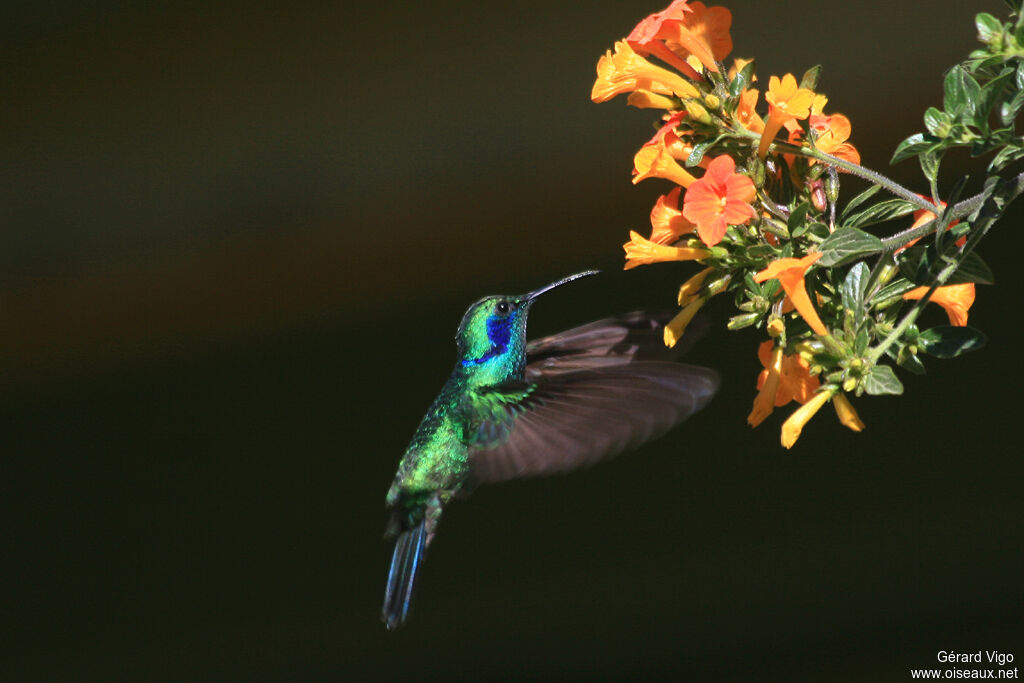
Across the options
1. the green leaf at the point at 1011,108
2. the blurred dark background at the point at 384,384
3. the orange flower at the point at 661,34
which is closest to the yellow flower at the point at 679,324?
the orange flower at the point at 661,34

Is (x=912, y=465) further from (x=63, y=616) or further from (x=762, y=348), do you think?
(x=63, y=616)

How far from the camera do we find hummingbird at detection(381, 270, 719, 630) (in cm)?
128

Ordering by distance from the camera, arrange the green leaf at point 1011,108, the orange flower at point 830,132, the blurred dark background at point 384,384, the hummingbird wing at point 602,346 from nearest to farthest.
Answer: the green leaf at point 1011,108, the orange flower at point 830,132, the hummingbird wing at point 602,346, the blurred dark background at point 384,384

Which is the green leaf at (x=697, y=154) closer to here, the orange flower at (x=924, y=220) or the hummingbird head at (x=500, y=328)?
the orange flower at (x=924, y=220)

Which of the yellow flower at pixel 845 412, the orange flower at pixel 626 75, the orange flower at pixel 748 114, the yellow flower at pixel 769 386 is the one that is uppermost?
the orange flower at pixel 626 75

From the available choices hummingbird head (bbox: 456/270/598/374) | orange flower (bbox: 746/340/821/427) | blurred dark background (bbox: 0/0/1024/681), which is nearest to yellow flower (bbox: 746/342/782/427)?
orange flower (bbox: 746/340/821/427)

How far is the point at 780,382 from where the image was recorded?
103cm

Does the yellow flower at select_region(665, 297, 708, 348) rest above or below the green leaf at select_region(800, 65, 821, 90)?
below

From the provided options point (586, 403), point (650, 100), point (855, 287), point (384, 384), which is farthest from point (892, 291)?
point (384, 384)

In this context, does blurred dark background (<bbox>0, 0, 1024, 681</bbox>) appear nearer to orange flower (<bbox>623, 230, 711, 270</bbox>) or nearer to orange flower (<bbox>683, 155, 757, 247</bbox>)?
orange flower (<bbox>623, 230, 711, 270</bbox>)

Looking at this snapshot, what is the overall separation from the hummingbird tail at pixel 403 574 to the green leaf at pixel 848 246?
993mm

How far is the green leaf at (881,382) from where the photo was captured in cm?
90

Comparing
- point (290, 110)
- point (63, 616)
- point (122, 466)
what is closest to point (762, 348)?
point (290, 110)

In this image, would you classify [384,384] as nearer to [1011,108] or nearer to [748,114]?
[748,114]
